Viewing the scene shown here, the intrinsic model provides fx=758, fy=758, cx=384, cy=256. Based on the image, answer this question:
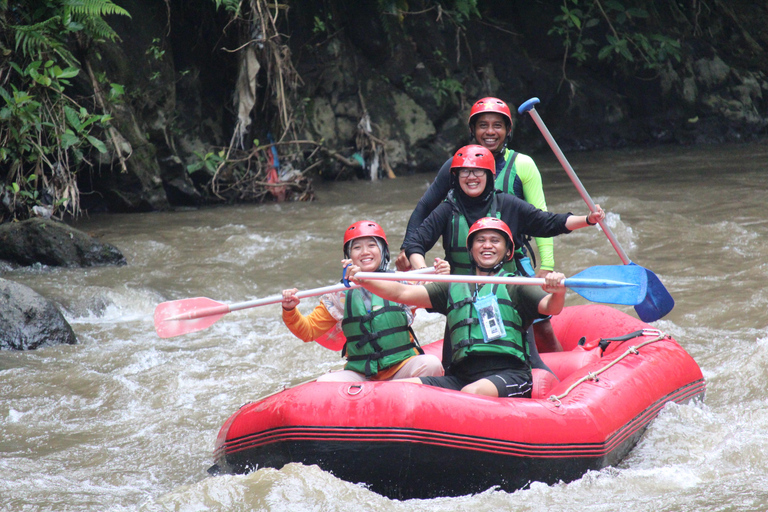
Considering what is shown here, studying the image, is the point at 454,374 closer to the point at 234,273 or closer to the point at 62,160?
the point at 234,273

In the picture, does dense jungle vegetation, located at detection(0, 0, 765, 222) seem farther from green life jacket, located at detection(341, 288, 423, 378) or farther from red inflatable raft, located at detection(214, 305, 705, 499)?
red inflatable raft, located at detection(214, 305, 705, 499)

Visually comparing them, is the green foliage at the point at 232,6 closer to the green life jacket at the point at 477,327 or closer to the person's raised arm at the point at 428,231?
the person's raised arm at the point at 428,231

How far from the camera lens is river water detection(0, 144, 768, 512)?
3.16 m

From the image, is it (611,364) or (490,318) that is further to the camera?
(611,364)

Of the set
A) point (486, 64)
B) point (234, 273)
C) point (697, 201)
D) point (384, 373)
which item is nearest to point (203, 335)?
point (234, 273)

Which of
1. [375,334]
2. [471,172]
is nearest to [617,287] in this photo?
[471,172]

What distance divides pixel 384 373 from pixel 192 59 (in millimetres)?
7965

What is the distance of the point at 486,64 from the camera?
1401cm

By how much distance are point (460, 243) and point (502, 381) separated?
78 centimetres

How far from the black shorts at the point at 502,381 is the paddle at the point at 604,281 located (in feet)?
1.39

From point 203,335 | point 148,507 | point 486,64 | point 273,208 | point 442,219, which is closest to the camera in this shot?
point 148,507

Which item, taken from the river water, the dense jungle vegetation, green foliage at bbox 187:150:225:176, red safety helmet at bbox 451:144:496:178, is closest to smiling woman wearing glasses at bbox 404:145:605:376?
red safety helmet at bbox 451:144:496:178

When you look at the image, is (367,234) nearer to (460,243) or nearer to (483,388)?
(460,243)

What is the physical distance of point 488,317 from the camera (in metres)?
3.41
